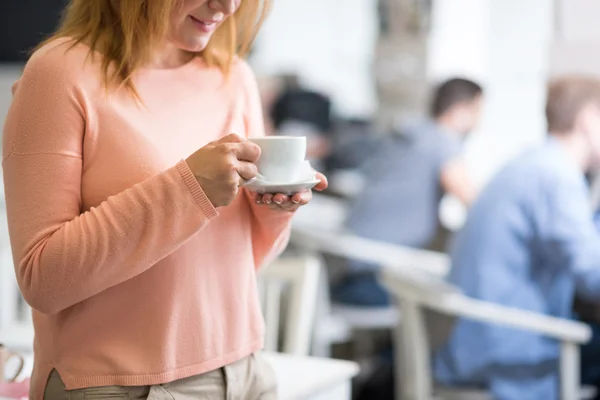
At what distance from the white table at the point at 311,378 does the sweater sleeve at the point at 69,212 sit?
52 cm

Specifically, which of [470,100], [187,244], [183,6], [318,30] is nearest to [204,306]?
[187,244]

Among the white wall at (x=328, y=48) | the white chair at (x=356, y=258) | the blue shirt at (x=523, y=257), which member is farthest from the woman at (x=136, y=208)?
the white wall at (x=328, y=48)

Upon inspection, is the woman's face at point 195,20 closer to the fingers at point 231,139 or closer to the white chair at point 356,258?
the fingers at point 231,139

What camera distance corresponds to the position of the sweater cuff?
3.08ft

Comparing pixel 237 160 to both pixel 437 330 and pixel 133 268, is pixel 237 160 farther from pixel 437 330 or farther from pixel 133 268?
pixel 437 330

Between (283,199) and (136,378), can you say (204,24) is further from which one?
(136,378)

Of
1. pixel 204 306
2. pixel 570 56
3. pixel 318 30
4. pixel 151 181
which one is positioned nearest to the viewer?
pixel 151 181

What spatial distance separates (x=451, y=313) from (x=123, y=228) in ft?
4.97

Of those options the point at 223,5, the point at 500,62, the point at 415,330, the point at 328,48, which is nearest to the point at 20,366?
the point at 223,5

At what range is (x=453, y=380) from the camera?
248 centimetres

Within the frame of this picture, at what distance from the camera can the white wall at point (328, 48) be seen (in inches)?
128

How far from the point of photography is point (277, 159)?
102 centimetres

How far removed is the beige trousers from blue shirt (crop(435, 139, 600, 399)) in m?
1.35

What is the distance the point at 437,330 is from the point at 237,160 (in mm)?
1730
